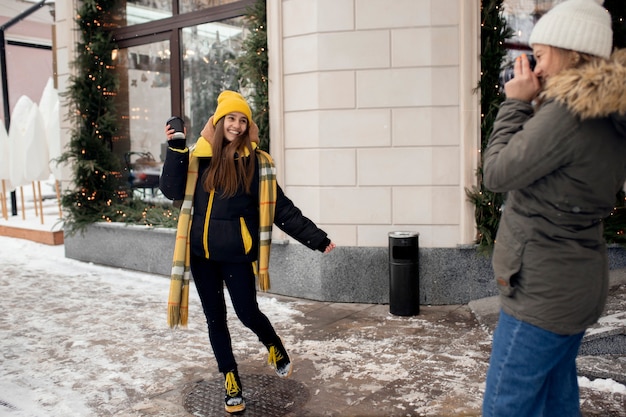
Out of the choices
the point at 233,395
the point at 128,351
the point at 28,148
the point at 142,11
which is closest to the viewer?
the point at 233,395

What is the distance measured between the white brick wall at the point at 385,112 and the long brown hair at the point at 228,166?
2807 millimetres

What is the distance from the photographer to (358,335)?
5.55m

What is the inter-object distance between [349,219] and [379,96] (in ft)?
4.40

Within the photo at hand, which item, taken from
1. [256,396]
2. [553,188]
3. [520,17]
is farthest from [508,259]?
[520,17]

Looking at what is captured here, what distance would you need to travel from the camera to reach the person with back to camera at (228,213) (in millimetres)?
3826

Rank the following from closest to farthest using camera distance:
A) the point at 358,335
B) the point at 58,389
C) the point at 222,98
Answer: the point at 222,98 < the point at 58,389 < the point at 358,335

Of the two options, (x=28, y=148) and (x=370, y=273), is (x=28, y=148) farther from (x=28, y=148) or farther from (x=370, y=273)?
(x=370, y=273)

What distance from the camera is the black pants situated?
3.91m

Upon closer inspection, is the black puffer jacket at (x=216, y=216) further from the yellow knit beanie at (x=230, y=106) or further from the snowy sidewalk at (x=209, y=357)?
the snowy sidewalk at (x=209, y=357)

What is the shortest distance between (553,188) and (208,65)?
22.6 feet

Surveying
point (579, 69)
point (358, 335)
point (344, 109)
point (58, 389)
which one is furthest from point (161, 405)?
point (344, 109)

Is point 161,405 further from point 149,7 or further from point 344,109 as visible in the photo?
point 149,7

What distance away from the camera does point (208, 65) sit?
8477mm

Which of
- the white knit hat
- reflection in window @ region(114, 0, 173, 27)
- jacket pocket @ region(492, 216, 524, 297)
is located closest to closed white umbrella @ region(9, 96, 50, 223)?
reflection in window @ region(114, 0, 173, 27)
